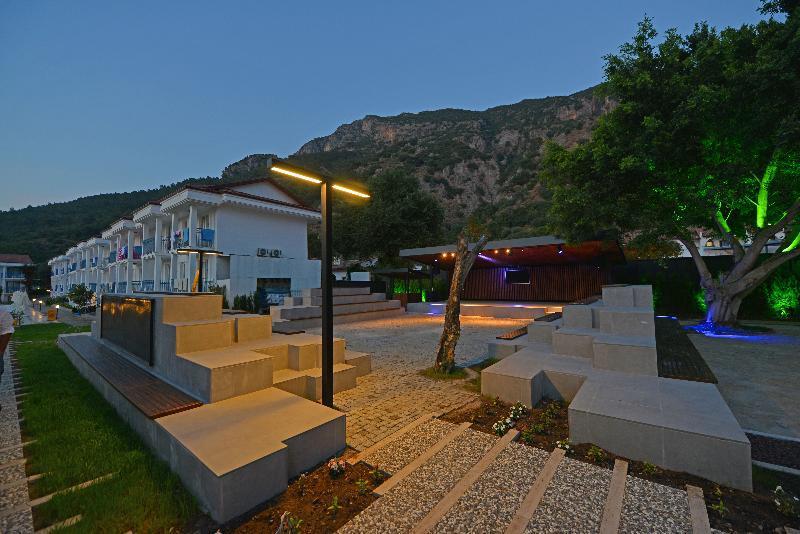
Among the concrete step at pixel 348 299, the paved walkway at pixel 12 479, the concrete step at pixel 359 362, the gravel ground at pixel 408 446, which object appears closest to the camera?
the paved walkway at pixel 12 479

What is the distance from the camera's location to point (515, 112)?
80312mm

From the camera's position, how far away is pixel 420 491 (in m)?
2.76

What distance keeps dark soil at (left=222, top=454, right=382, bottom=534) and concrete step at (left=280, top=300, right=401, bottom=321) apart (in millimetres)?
10785

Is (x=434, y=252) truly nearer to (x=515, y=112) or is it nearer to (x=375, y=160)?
(x=375, y=160)

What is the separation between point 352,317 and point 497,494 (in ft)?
43.9

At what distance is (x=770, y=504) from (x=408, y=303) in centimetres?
1779

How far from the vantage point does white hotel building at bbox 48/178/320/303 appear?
19125 millimetres

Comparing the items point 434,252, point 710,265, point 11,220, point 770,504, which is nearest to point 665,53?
point 710,265

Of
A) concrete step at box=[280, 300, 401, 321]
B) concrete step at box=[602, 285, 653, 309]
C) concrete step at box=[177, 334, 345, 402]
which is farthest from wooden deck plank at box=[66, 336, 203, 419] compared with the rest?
concrete step at box=[602, 285, 653, 309]

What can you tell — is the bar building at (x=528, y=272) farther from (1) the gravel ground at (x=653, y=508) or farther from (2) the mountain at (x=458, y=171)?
(2) the mountain at (x=458, y=171)

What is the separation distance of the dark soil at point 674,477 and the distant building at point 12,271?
79.7 meters

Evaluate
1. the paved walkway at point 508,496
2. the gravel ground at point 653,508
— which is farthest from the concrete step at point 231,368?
the gravel ground at point 653,508

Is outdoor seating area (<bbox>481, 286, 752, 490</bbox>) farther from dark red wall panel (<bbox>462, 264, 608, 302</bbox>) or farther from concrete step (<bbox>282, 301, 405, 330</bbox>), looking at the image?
dark red wall panel (<bbox>462, 264, 608, 302</bbox>)

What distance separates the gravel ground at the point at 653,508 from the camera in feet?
7.61
